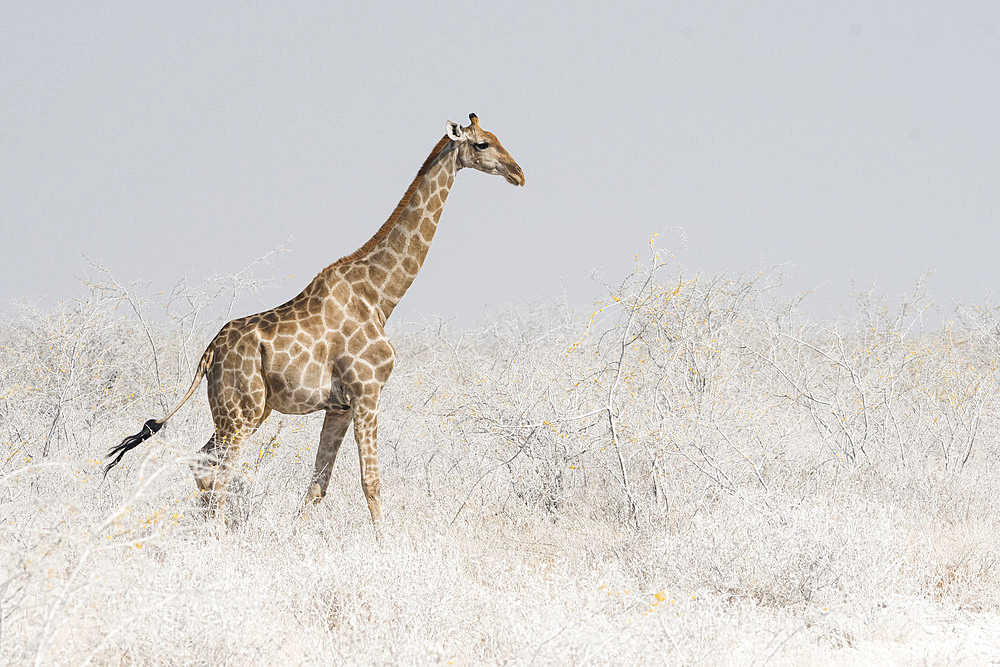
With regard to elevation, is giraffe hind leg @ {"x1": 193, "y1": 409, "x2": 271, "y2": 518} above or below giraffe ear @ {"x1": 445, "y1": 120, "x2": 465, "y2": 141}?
below

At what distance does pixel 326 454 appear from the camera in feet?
18.6

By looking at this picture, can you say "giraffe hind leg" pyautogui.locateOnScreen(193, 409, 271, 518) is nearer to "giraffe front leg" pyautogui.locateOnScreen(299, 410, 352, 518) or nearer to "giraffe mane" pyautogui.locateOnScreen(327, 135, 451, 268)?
"giraffe front leg" pyautogui.locateOnScreen(299, 410, 352, 518)

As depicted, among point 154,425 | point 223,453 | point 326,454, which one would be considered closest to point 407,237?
point 326,454

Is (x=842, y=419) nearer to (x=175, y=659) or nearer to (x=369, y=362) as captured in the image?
(x=369, y=362)

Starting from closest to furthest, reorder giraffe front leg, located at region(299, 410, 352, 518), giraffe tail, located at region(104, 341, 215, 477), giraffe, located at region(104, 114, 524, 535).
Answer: giraffe tail, located at region(104, 341, 215, 477) → giraffe, located at region(104, 114, 524, 535) → giraffe front leg, located at region(299, 410, 352, 518)

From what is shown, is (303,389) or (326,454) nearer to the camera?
(303,389)

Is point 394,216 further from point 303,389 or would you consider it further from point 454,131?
point 303,389

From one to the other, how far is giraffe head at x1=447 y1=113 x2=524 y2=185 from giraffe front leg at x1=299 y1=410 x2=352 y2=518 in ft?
5.97

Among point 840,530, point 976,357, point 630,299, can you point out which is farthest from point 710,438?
point 976,357

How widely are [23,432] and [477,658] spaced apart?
19.1 ft

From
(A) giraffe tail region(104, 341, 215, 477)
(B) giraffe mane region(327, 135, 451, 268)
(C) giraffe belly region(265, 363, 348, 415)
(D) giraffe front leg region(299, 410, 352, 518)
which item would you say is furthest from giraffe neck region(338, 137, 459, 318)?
(A) giraffe tail region(104, 341, 215, 477)

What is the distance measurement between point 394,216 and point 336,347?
970 mm

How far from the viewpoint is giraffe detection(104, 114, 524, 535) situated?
17.4 ft

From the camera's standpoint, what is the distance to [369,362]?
17.9 feet
